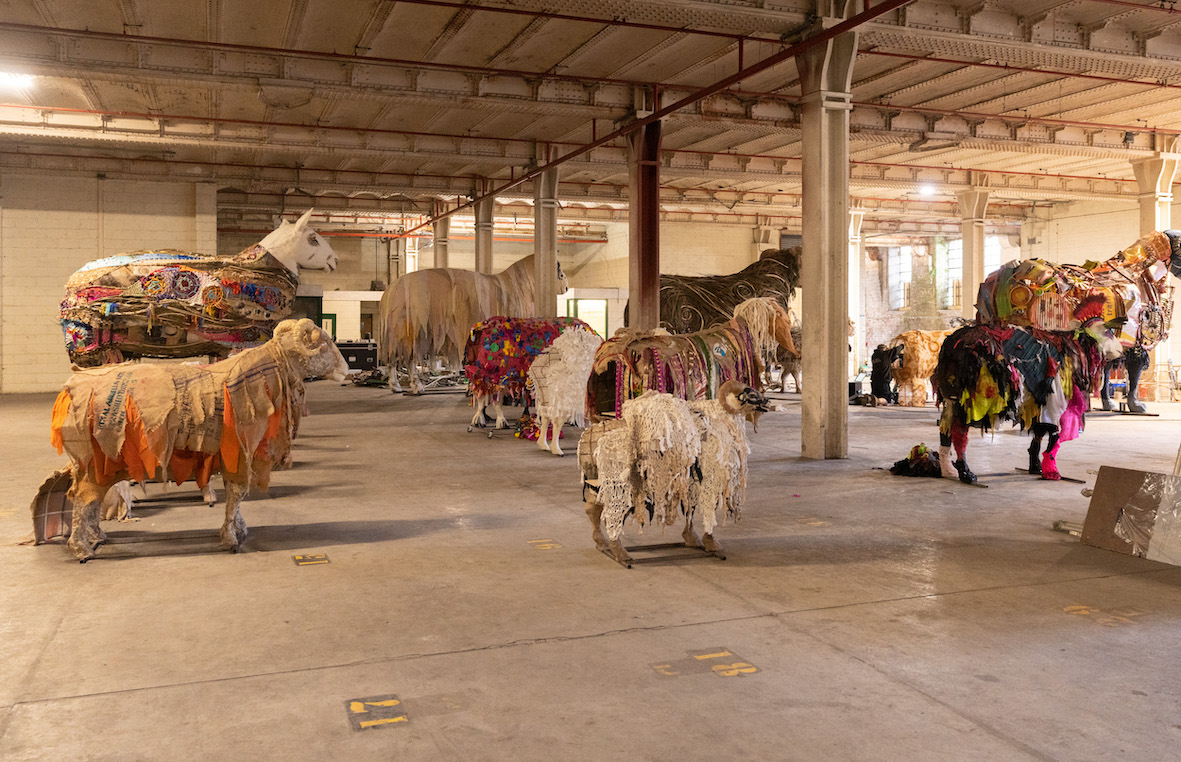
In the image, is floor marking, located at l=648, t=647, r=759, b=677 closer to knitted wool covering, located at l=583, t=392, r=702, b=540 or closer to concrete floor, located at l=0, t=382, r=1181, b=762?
concrete floor, located at l=0, t=382, r=1181, b=762

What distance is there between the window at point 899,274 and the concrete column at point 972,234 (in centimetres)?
1117

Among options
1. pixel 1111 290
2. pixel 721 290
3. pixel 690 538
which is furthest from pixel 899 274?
pixel 690 538

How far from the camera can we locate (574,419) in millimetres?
10727

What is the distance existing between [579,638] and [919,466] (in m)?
5.65

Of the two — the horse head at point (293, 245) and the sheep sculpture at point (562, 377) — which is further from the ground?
the horse head at point (293, 245)

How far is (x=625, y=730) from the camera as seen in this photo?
3.21 m

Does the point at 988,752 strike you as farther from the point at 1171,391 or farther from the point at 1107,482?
the point at 1171,391

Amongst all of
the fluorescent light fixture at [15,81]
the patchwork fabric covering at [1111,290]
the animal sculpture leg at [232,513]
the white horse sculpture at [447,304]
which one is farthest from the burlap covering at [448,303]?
the animal sculpture leg at [232,513]

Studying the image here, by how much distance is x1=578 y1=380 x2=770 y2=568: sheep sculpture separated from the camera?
5293 millimetres

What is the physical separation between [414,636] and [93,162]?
18475 millimetres

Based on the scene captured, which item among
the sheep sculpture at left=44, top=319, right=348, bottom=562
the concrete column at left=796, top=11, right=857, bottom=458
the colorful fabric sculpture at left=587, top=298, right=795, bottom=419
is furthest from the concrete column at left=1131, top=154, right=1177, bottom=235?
the sheep sculpture at left=44, top=319, right=348, bottom=562

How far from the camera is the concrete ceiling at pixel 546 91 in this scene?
10383mm

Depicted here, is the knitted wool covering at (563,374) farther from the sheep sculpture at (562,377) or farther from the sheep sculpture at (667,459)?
the sheep sculpture at (667,459)

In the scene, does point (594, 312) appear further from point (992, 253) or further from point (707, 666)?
point (707, 666)
